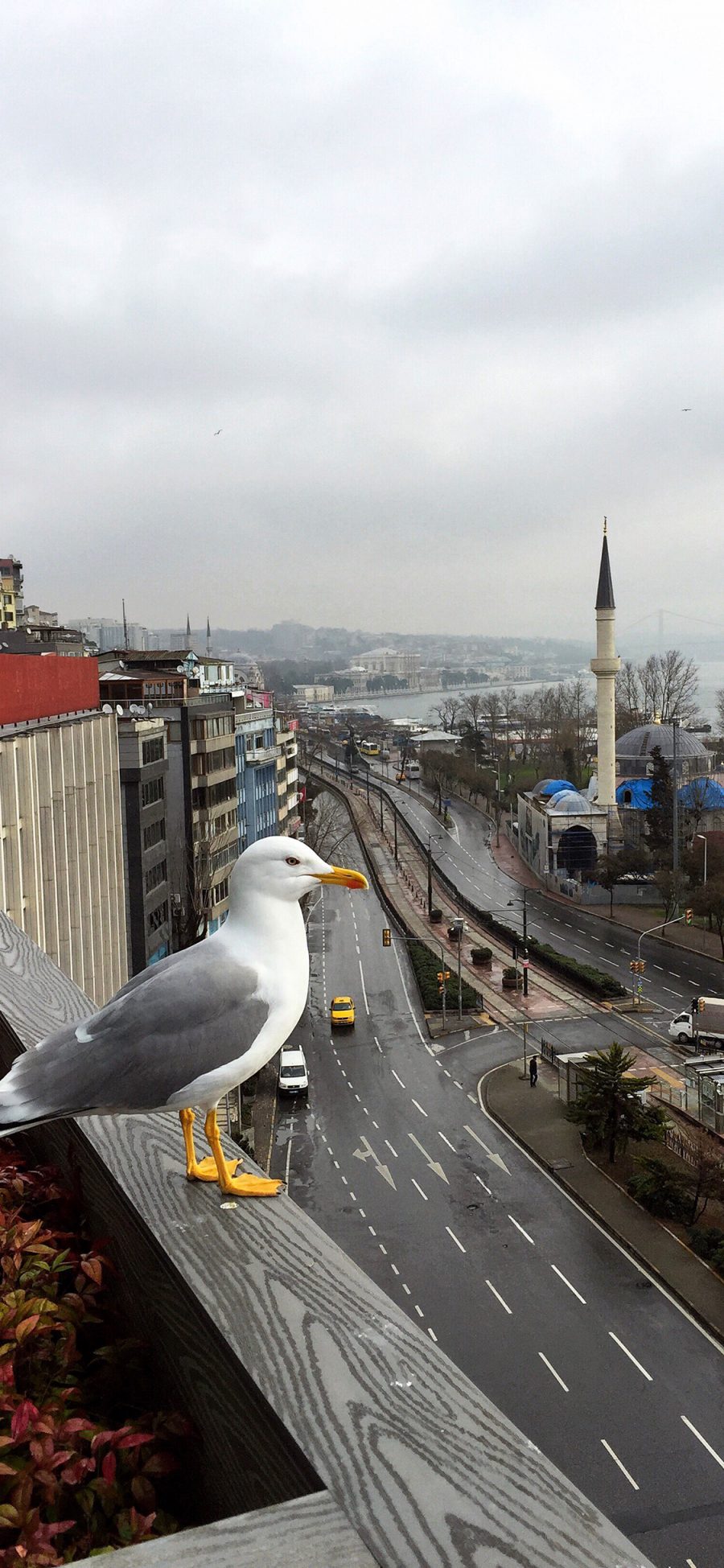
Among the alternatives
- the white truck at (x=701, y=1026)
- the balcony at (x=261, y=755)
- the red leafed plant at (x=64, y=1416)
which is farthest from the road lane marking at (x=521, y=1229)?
the balcony at (x=261, y=755)

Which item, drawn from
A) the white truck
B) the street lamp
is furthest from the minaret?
the white truck

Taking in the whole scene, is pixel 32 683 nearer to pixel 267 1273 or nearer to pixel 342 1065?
pixel 342 1065

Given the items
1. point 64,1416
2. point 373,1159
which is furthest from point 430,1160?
point 64,1416

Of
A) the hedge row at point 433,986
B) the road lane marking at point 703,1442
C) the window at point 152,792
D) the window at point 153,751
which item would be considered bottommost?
the hedge row at point 433,986

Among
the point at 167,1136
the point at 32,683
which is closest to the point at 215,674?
the point at 32,683

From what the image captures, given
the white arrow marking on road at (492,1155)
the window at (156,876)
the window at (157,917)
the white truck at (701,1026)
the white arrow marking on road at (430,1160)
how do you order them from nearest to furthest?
the white arrow marking on road at (430,1160) < the white arrow marking on road at (492,1155) < the white truck at (701,1026) < the window at (156,876) < the window at (157,917)

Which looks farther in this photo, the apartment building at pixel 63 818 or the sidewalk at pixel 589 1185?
the sidewalk at pixel 589 1185

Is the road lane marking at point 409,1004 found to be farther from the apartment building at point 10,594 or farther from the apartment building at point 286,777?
the apartment building at point 10,594
